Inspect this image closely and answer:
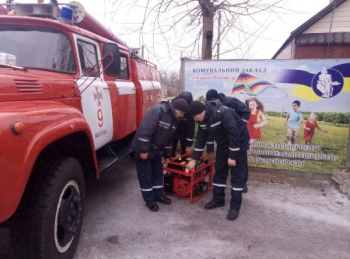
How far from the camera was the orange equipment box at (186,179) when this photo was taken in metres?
4.34

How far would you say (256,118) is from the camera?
221 inches

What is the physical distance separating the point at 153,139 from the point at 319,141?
313 cm

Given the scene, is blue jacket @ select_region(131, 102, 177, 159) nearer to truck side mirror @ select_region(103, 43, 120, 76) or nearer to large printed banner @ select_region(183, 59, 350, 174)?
truck side mirror @ select_region(103, 43, 120, 76)

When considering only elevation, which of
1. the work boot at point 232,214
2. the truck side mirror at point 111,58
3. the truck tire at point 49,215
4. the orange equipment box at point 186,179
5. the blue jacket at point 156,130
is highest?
the truck side mirror at point 111,58

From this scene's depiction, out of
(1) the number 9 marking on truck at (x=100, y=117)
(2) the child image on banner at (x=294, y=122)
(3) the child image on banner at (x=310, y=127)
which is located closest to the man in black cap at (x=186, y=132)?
(1) the number 9 marking on truck at (x=100, y=117)

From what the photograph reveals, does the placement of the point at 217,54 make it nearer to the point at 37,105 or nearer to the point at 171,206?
the point at 171,206

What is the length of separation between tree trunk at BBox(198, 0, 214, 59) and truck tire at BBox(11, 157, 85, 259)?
5.09 m

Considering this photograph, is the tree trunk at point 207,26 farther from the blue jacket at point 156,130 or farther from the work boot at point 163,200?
the work boot at point 163,200

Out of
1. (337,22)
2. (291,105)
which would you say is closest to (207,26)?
(291,105)

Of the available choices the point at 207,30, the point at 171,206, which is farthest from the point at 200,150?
the point at 207,30

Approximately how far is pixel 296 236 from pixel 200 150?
1603 mm

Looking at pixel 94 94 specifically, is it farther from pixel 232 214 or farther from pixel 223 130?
pixel 232 214

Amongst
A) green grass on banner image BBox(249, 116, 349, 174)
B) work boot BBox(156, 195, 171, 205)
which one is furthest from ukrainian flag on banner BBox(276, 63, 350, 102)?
work boot BBox(156, 195, 171, 205)

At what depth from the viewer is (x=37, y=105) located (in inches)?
94.3
